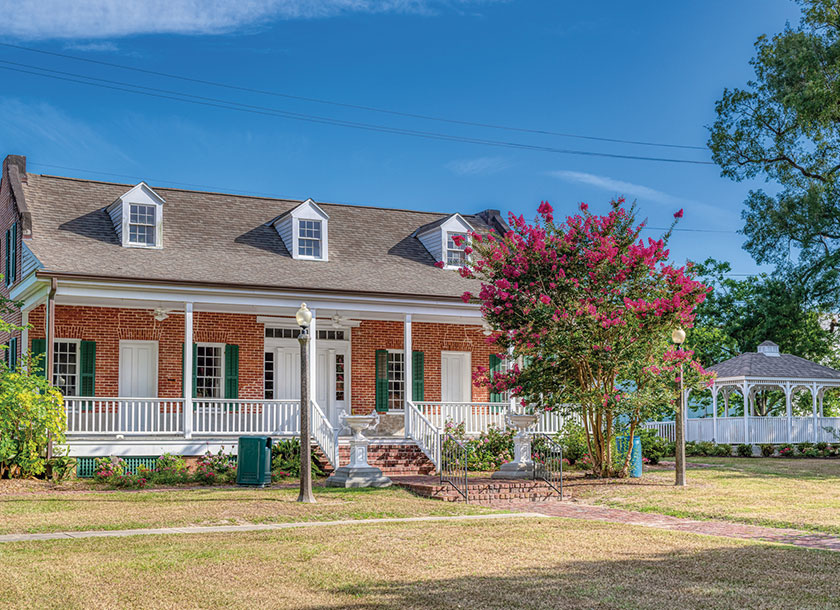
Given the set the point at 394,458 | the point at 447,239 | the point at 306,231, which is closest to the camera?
the point at 394,458

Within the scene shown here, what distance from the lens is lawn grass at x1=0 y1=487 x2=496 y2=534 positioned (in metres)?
12.1

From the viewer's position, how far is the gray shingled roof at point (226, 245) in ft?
66.7

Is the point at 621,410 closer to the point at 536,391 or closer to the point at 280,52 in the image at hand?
the point at 536,391

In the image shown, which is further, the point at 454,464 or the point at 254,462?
the point at 454,464

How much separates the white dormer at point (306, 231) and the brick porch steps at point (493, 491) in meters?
8.65

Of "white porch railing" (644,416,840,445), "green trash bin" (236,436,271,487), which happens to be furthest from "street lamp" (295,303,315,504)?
"white porch railing" (644,416,840,445)

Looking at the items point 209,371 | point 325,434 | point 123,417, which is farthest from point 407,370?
point 123,417

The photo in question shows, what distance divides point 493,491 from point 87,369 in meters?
10.4

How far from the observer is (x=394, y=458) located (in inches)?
803

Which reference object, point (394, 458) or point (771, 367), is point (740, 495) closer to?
point (394, 458)

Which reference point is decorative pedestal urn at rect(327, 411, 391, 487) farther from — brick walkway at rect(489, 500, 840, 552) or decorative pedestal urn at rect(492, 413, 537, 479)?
brick walkway at rect(489, 500, 840, 552)

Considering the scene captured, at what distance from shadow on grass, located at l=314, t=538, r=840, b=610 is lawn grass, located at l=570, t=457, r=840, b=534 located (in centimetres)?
371

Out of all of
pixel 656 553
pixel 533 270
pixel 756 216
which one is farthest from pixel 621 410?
pixel 756 216

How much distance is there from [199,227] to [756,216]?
2067 cm
